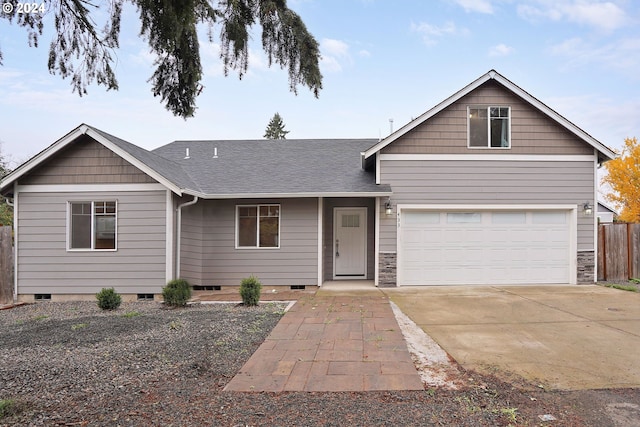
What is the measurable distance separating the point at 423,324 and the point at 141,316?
498 centimetres

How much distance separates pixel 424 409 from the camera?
3.23 meters

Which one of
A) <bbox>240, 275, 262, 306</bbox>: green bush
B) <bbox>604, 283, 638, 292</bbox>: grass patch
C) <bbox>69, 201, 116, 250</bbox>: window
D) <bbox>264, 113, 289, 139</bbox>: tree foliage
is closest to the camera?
<bbox>240, 275, 262, 306</bbox>: green bush

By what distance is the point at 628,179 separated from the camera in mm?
24344

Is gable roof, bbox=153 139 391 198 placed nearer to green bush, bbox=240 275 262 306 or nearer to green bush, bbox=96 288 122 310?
green bush, bbox=240 275 262 306

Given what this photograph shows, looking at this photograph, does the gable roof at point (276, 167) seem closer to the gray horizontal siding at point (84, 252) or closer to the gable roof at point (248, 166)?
the gable roof at point (248, 166)

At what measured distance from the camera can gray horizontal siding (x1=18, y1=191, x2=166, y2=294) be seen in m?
9.27

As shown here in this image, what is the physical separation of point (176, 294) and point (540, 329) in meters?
6.67

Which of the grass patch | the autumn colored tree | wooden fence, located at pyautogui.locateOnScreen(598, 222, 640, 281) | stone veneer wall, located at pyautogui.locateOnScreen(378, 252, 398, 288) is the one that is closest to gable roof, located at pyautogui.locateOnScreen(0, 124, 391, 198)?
stone veneer wall, located at pyautogui.locateOnScreen(378, 252, 398, 288)

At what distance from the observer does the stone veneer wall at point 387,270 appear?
1026 centimetres

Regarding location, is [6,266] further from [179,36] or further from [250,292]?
[179,36]

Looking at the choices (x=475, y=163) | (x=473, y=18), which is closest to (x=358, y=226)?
(x=475, y=163)

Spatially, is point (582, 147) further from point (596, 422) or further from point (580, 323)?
point (596, 422)

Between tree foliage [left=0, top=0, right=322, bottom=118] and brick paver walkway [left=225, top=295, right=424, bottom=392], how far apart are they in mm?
2802

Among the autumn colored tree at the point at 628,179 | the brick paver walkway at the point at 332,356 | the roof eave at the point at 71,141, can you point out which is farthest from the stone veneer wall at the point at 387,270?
the autumn colored tree at the point at 628,179
